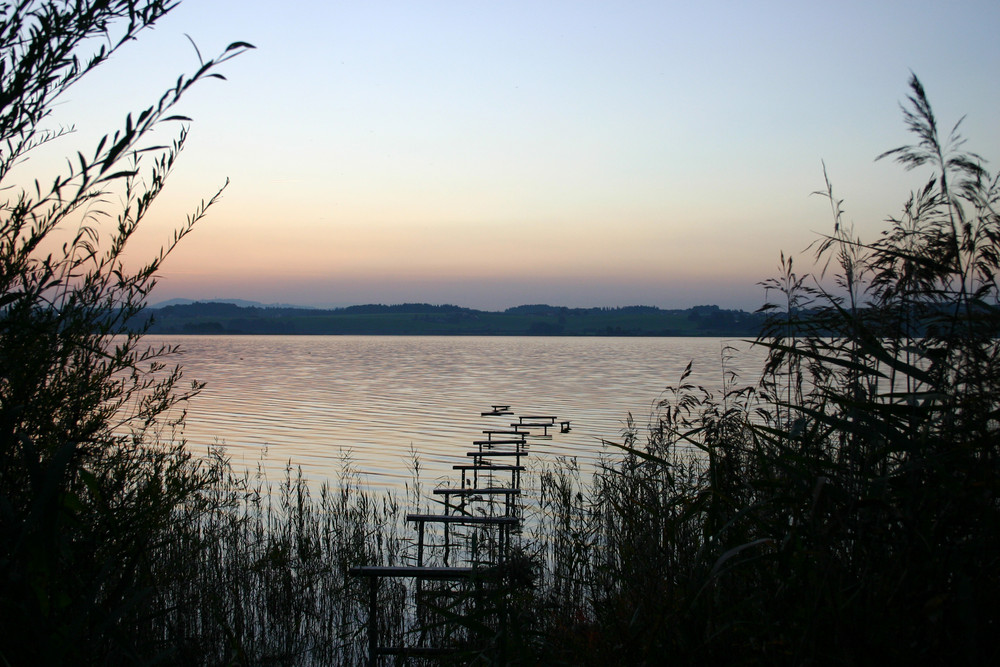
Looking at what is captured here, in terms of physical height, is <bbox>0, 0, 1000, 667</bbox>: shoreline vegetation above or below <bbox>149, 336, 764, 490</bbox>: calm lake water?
above

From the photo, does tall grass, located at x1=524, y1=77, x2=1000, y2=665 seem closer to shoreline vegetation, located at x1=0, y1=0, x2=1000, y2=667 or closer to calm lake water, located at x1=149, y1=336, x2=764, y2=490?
shoreline vegetation, located at x1=0, y1=0, x2=1000, y2=667

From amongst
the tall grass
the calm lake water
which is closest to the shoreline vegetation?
the tall grass

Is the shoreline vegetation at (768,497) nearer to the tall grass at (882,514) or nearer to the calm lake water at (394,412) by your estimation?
the tall grass at (882,514)

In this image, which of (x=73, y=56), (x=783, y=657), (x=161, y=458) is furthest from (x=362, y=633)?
(x=73, y=56)

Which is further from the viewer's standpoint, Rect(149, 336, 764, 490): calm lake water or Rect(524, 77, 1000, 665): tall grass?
Rect(149, 336, 764, 490): calm lake water

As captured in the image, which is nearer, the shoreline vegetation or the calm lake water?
the shoreline vegetation

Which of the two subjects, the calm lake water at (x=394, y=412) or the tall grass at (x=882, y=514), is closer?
the tall grass at (x=882, y=514)

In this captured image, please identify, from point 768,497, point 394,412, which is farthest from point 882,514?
point 394,412

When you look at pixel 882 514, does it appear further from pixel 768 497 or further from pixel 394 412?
pixel 394 412

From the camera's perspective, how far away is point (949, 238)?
340 cm

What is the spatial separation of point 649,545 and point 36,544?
3270 millimetres

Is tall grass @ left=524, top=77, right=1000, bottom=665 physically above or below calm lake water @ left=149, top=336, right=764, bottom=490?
above

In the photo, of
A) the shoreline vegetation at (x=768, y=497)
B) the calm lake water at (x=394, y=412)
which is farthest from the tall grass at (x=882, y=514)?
the calm lake water at (x=394, y=412)

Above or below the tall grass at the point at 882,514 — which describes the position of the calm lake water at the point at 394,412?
below
